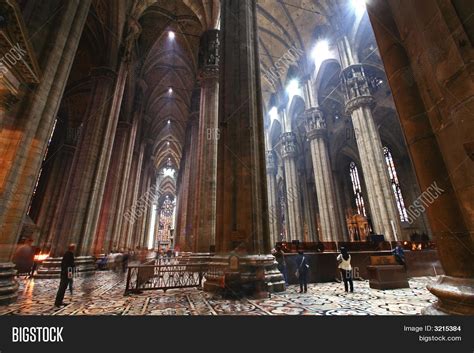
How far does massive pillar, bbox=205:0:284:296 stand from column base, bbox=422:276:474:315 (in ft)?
10.2

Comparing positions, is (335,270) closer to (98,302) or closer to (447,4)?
(98,302)

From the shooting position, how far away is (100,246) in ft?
44.7

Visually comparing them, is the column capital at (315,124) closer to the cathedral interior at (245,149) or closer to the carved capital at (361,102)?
the cathedral interior at (245,149)

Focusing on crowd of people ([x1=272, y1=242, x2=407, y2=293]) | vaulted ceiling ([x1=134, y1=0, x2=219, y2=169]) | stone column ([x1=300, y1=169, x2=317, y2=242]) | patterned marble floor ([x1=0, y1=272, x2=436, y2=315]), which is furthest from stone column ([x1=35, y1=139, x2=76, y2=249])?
stone column ([x1=300, y1=169, x2=317, y2=242])

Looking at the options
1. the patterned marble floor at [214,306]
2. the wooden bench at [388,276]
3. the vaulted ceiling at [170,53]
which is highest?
the vaulted ceiling at [170,53]

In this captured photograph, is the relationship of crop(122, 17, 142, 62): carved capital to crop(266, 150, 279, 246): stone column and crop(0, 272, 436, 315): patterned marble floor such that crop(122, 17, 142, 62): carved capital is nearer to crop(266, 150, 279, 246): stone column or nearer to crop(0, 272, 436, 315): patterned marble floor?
crop(0, 272, 436, 315): patterned marble floor

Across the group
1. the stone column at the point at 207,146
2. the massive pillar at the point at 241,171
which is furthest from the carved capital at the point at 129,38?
the massive pillar at the point at 241,171

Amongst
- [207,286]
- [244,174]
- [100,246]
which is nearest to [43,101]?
[244,174]

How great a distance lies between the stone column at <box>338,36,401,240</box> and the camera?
1077 centimetres

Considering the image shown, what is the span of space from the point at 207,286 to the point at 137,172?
62.3ft

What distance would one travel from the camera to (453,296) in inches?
74.4

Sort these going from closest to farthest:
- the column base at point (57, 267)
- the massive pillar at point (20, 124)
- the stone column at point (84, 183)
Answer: the massive pillar at point (20, 124), the column base at point (57, 267), the stone column at point (84, 183)

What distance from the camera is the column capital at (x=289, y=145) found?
68.4 ft

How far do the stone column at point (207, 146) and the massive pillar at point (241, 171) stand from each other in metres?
3.03
